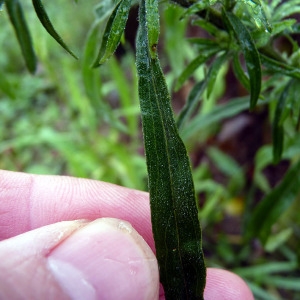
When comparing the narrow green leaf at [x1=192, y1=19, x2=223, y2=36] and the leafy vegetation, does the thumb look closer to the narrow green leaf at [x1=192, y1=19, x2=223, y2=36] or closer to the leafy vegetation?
the leafy vegetation

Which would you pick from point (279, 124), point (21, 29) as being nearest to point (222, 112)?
point (279, 124)

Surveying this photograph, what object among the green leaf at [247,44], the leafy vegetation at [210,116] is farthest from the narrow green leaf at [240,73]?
the green leaf at [247,44]

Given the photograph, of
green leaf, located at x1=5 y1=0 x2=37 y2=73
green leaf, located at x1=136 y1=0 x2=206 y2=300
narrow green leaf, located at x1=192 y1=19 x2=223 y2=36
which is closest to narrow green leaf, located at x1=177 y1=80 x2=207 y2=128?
narrow green leaf, located at x1=192 y1=19 x2=223 y2=36

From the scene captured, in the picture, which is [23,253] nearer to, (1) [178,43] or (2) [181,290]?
(2) [181,290]

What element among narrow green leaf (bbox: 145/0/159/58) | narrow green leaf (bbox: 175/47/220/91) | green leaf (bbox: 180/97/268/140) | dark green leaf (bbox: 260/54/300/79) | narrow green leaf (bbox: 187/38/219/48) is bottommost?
green leaf (bbox: 180/97/268/140)

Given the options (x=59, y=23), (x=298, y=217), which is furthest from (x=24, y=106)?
(x=298, y=217)

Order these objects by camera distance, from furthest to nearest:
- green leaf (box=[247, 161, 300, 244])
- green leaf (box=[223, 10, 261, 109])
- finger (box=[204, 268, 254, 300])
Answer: green leaf (box=[247, 161, 300, 244])
finger (box=[204, 268, 254, 300])
green leaf (box=[223, 10, 261, 109])
